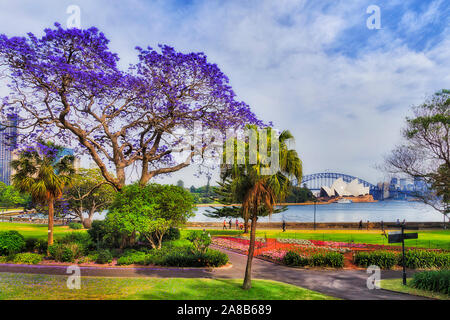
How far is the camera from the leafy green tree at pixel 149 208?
56.2 feet

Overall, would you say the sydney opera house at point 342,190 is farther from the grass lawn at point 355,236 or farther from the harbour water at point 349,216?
the grass lawn at point 355,236

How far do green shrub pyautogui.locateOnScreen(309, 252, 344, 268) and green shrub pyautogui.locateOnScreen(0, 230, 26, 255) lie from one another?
1719 cm

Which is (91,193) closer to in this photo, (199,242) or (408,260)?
(199,242)

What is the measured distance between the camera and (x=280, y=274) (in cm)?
1541

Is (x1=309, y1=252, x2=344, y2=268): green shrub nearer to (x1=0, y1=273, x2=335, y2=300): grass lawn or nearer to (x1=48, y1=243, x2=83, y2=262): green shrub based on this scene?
(x1=0, y1=273, x2=335, y2=300): grass lawn

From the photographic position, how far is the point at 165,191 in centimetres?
1888

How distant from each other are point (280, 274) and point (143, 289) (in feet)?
25.1

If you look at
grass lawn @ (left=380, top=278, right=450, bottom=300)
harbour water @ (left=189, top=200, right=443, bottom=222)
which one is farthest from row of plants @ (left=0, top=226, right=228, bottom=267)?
harbour water @ (left=189, top=200, right=443, bottom=222)

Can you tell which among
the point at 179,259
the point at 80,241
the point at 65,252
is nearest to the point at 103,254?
the point at 65,252

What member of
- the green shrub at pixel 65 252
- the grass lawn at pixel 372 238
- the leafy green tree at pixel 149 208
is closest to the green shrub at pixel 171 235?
the leafy green tree at pixel 149 208

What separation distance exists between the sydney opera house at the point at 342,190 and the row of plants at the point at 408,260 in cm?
11439

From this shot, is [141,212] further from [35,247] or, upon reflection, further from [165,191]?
[35,247]

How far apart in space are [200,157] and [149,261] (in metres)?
8.06
